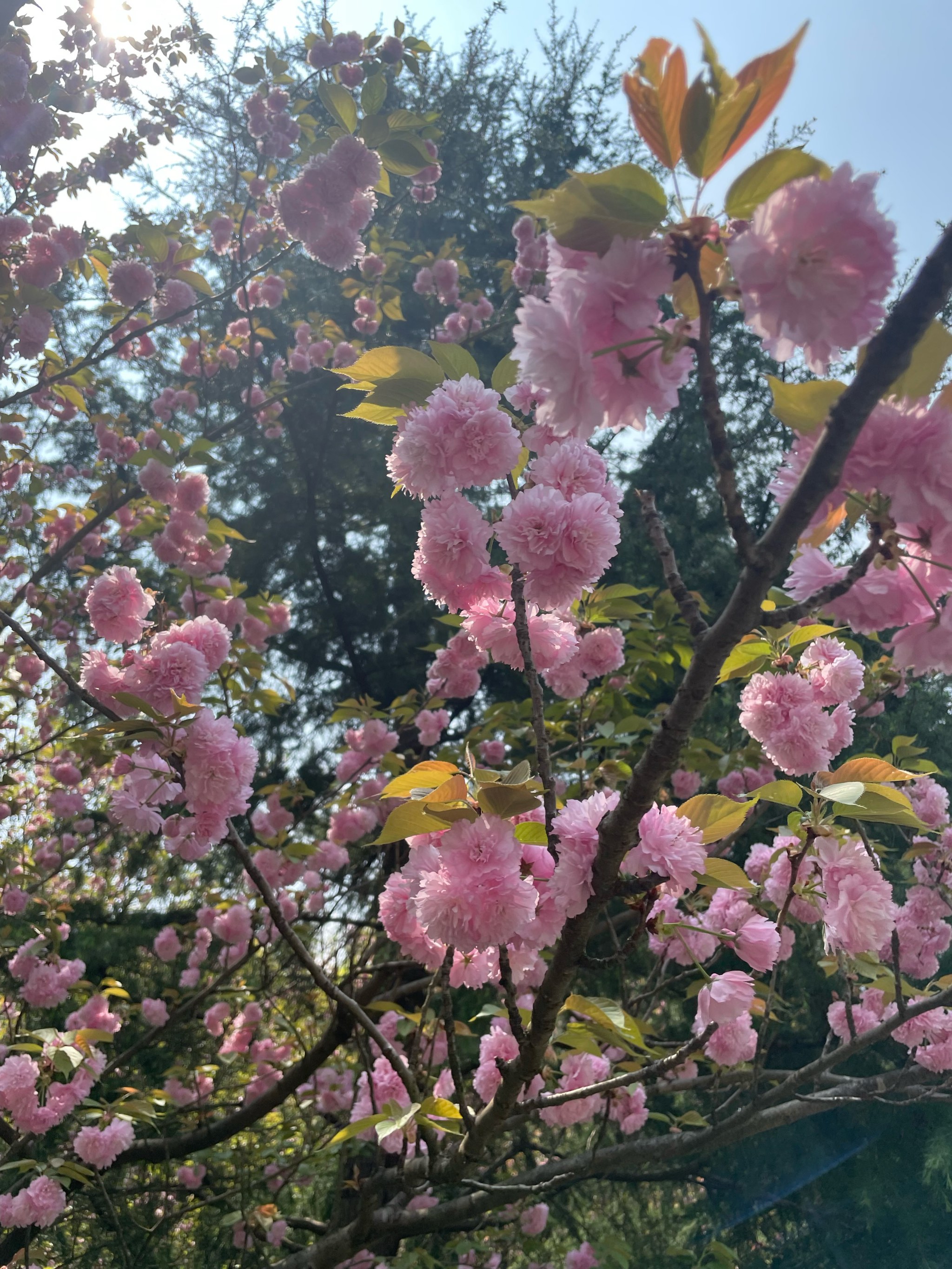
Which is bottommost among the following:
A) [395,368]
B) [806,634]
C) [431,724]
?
[806,634]

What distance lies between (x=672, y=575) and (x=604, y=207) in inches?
15.5

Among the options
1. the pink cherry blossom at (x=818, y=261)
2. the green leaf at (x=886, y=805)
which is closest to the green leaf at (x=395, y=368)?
the pink cherry blossom at (x=818, y=261)

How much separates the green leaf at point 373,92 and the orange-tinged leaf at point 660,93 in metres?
1.94

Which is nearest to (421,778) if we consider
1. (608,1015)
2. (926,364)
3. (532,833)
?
(532,833)

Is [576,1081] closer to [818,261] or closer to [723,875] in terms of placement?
[723,875]

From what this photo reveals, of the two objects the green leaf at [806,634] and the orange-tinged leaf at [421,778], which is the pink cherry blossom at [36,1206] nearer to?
the orange-tinged leaf at [421,778]

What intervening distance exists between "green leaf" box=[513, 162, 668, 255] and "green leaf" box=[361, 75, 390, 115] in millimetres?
1992

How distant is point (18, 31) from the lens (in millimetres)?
2617

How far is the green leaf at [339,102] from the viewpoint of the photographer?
2102mm

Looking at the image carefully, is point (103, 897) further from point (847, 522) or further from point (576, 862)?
point (847, 522)

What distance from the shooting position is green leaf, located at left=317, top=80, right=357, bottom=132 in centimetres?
210

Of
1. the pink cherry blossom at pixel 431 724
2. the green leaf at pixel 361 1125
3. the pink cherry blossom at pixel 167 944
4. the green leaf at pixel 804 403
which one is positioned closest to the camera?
the green leaf at pixel 804 403

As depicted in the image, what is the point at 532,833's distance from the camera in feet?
3.21

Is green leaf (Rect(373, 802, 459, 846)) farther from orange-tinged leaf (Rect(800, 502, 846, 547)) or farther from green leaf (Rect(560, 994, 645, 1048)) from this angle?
orange-tinged leaf (Rect(800, 502, 846, 547))
